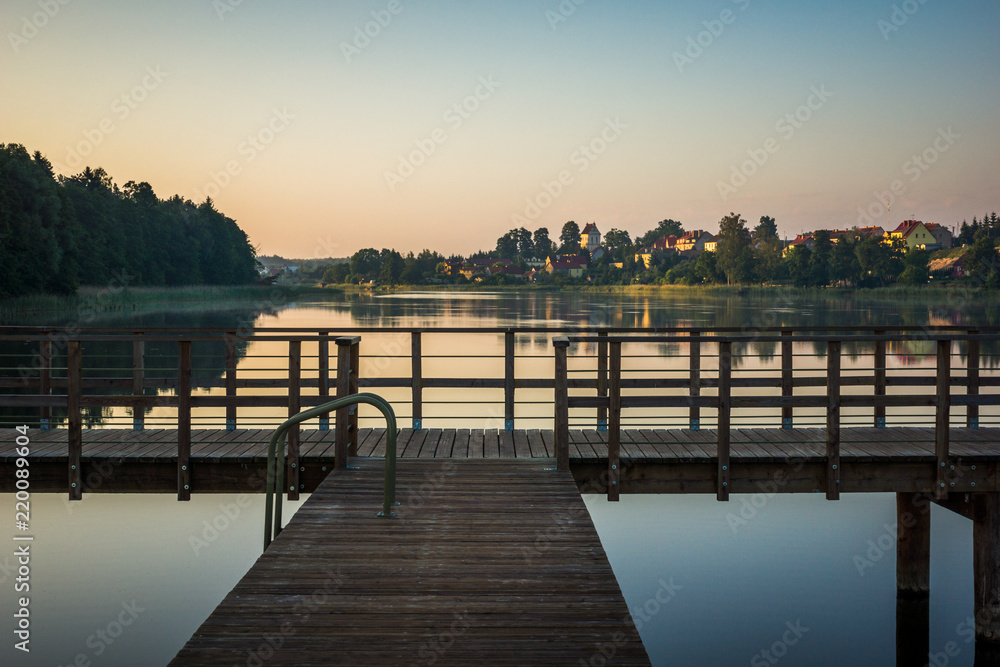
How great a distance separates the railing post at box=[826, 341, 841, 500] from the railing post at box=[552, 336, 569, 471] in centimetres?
216

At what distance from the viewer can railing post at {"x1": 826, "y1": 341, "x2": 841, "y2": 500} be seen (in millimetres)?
6047

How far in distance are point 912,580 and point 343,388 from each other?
6.09 meters

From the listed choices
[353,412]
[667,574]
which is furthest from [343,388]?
[667,574]

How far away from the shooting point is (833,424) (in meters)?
6.06

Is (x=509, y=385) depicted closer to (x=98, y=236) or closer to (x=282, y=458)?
(x=282, y=458)

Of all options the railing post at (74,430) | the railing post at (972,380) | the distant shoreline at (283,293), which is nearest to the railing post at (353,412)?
the railing post at (74,430)

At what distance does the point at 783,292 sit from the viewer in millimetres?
99000

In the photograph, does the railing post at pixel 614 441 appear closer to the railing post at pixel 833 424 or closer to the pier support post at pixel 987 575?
the railing post at pixel 833 424

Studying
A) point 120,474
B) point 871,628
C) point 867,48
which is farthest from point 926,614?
point 867,48

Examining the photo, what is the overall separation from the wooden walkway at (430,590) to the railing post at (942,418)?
3.33m

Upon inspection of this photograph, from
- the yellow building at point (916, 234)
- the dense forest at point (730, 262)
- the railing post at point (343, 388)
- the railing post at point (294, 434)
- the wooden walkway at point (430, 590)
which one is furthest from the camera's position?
the yellow building at point (916, 234)

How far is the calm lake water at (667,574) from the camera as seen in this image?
6.99 m

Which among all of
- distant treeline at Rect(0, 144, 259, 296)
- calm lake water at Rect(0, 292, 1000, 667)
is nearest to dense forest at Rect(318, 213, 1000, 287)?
distant treeline at Rect(0, 144, 259, 296)

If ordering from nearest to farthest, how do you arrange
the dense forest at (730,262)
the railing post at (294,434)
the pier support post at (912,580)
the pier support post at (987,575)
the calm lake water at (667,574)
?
the railing post at (294,434), the pier support post at (987,575), the calm lake water at (667,574), the pier support post at (912,580), the dense forest at (730,262)
